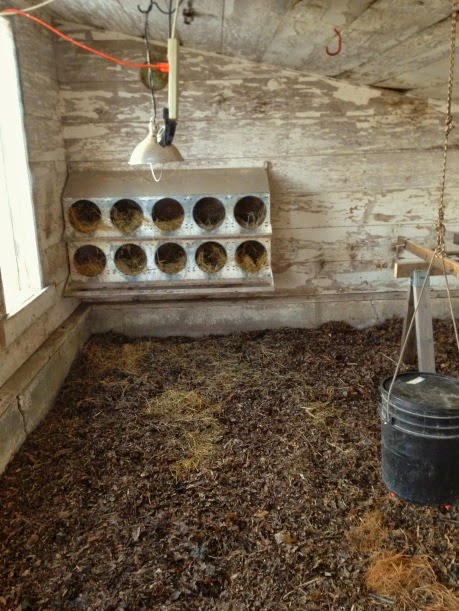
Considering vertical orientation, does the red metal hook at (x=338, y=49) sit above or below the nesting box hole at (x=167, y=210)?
above

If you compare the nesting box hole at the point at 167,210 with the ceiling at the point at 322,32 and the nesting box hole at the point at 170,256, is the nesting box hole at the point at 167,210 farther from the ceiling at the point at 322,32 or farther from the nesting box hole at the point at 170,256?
the ceiling at the point at 322,32

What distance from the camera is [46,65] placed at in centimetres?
333

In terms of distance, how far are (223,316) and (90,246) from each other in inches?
47.6

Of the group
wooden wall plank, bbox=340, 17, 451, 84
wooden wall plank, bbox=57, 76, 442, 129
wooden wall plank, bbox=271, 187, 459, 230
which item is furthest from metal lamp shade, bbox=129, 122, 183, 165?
wooden wall plank, bbox=271, 187, 459, 230

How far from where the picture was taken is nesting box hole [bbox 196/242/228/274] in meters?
3.64

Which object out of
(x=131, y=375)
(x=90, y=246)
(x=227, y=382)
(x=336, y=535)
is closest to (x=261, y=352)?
(x=227, y=382)

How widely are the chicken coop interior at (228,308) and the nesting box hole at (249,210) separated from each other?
0.07 ft

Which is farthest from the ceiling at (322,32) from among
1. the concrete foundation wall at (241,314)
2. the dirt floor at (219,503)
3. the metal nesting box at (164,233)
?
the dirt floor at (219,503)

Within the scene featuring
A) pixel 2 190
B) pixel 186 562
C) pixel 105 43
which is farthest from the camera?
pixel 105 43

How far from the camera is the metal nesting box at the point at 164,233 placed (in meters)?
3.50

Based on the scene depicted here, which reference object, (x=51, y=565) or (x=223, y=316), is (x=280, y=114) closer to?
(x=223, y=316)

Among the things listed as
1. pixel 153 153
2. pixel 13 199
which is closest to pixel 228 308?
pixel 13 199

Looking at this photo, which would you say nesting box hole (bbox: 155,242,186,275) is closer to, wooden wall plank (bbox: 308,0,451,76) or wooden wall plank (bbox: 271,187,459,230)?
wooden wall plank (bbox: 271,187,459,230)

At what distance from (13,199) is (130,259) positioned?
1063mm
